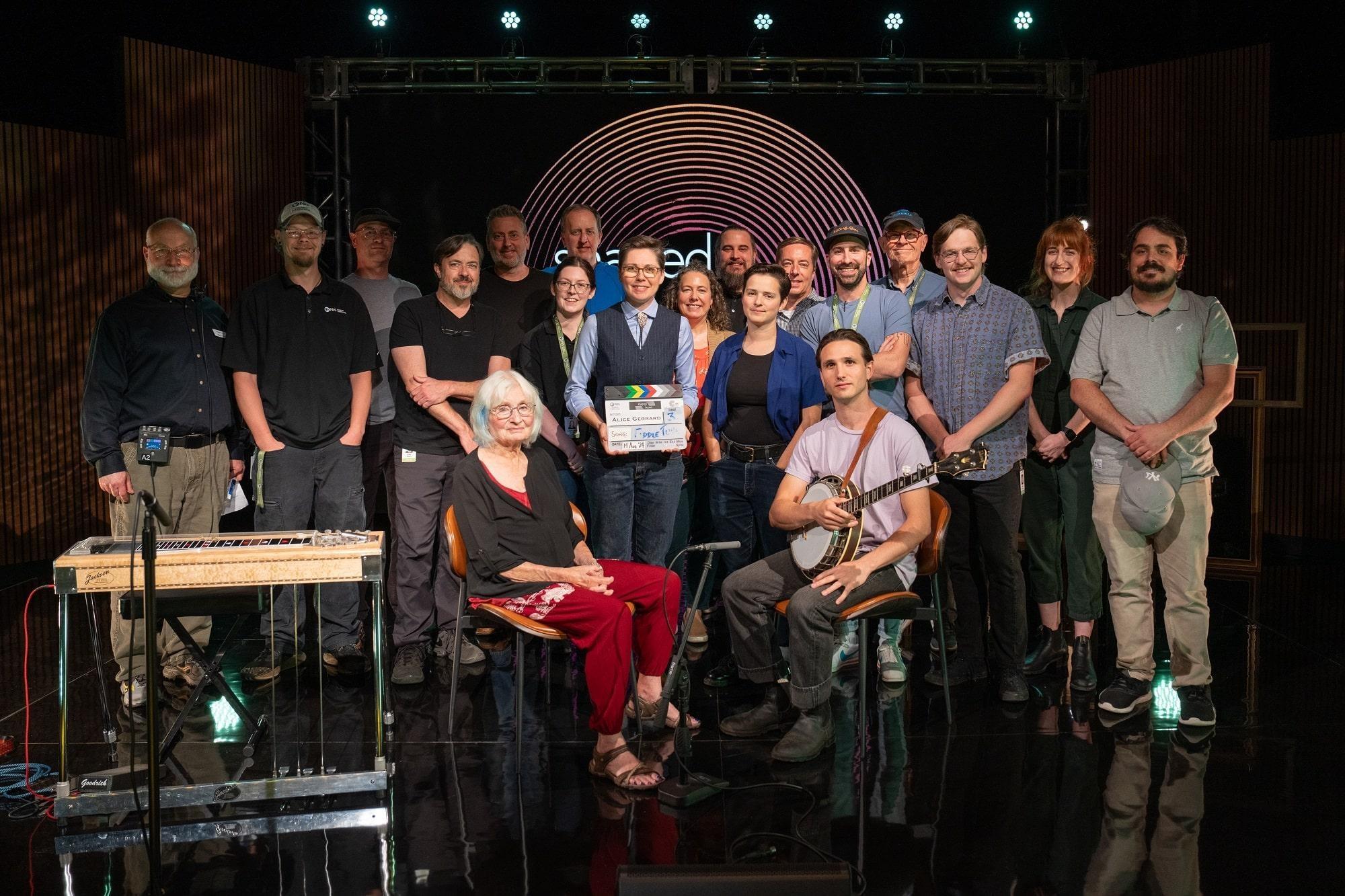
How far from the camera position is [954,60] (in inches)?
331

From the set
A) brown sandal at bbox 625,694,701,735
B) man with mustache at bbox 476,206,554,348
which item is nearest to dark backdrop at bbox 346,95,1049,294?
man with mustache at bbox 476,206,554,348

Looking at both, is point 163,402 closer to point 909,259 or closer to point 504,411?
point 504,411

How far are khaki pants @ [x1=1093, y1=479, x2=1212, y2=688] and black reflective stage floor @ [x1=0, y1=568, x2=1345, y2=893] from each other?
0.25 m

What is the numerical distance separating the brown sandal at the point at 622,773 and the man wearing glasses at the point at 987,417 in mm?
1599

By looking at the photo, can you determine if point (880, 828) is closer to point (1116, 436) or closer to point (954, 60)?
point (1116, 436)

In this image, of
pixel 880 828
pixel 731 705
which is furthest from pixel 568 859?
pixel 731 705

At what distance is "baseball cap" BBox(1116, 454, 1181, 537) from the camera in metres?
4.36

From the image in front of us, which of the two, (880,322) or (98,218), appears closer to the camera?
(880,322)

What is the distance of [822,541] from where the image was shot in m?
4.26

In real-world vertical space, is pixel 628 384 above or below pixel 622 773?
above

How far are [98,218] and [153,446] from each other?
4260mm

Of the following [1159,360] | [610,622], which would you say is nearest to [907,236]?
[1159,360]

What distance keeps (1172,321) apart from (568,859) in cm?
300

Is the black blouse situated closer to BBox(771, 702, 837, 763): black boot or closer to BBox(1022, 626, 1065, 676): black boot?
BBox(771, 702, 837, 763): black boot
